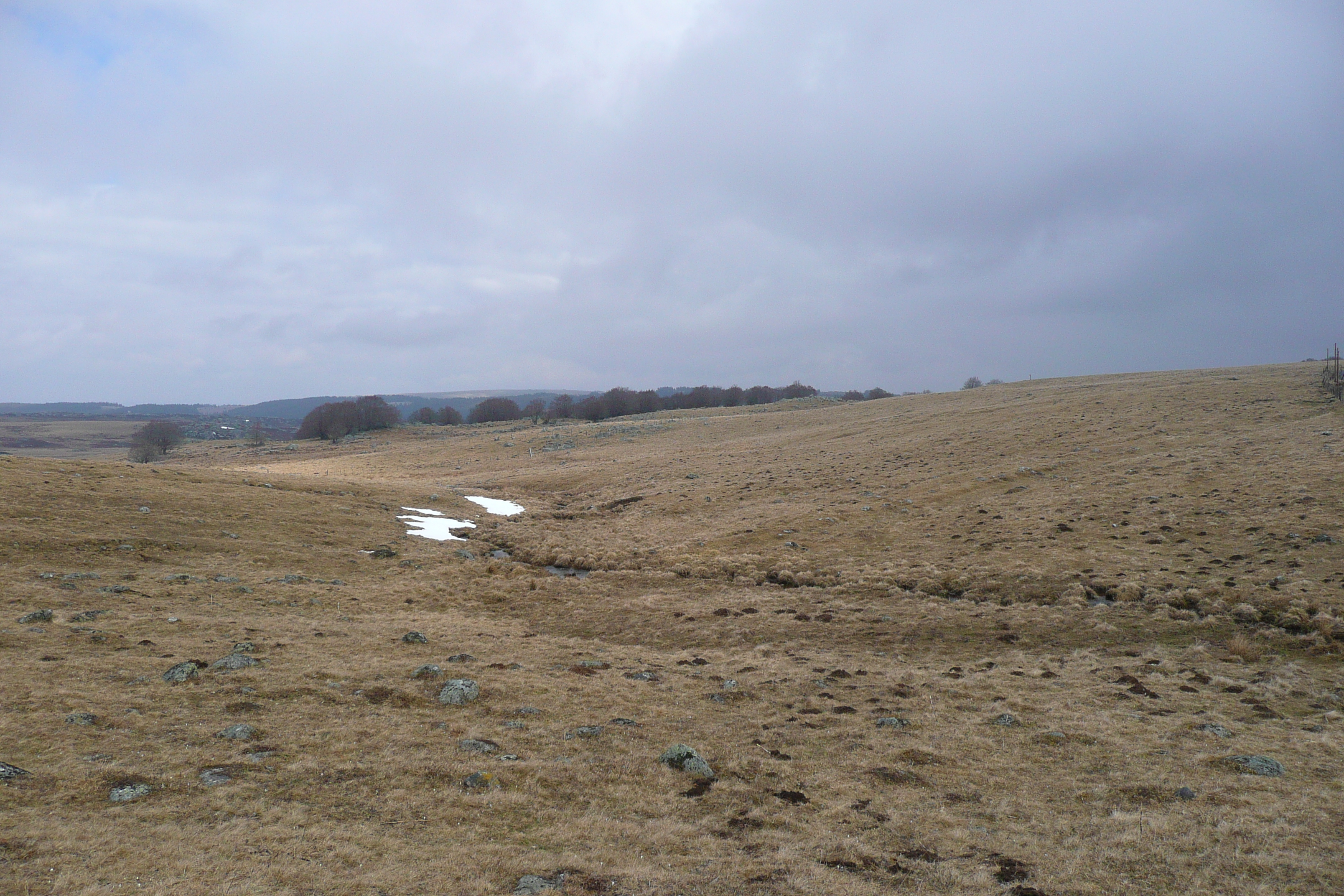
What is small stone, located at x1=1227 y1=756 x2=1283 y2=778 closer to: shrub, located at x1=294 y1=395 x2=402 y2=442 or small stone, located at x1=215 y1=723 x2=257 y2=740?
small stone, located at x1=215 y1=723 x2=257 y2=740

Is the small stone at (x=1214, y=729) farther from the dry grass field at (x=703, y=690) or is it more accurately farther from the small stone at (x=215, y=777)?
the small stone at (x=215, y=777)

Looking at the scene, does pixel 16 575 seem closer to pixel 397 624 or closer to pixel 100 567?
pixel 100 567

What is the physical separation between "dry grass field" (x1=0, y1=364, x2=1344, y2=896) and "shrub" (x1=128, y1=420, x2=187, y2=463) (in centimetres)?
10515

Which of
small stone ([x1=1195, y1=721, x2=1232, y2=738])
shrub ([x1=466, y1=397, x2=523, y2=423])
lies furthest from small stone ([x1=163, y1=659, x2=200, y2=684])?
shrub ([x1=466, y1=397, x2=523, y2=423])

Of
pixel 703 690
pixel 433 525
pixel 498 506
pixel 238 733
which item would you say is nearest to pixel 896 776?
pixel 703 690

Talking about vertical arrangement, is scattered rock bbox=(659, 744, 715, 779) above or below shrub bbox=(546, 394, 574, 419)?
below

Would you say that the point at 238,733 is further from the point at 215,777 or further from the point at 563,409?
the point at 563,409

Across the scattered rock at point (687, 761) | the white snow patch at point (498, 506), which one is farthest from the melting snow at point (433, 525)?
the scattered rock at point (687, 761)

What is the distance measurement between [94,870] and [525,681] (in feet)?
30.7

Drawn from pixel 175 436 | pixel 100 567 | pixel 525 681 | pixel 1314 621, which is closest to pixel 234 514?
pixel 100 567

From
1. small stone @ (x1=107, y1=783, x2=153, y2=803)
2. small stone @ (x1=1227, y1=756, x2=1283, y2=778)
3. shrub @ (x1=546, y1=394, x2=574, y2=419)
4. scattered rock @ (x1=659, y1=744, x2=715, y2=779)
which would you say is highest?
shrub @ (x1=546, y1=394, x2=574, y2=419)

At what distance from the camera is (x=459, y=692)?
1483 cm

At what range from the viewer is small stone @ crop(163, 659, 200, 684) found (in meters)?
13.7

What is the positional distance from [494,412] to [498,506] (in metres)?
133
